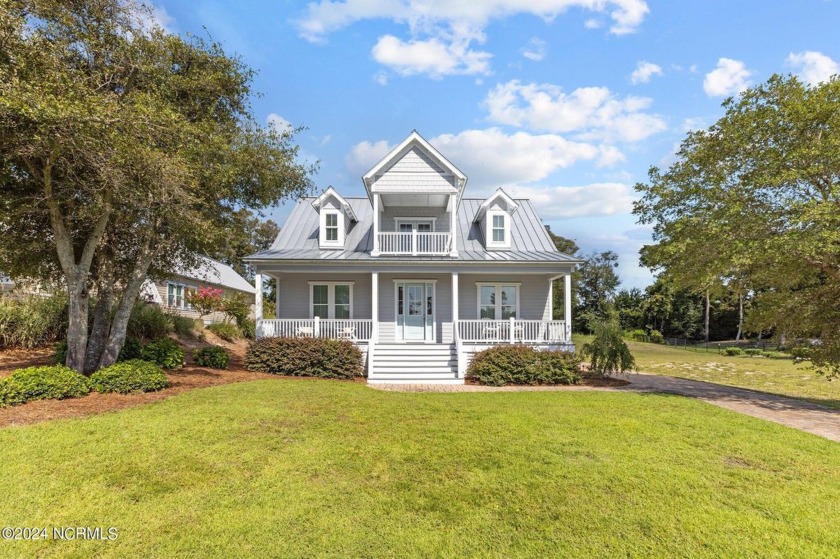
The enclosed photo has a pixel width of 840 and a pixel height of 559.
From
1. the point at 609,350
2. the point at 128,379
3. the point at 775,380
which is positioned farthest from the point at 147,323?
the point at 775,380

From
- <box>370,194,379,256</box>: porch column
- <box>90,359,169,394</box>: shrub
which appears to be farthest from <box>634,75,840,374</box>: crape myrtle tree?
<box>90,359,169,394</box>: shrub

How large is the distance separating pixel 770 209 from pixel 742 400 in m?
4.58

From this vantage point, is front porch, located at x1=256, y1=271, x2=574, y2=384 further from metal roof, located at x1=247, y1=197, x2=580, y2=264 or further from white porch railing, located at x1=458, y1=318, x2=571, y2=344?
metal roof, located at x1=247, y1=197, x2=580, y2=264

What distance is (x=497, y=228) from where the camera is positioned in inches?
643

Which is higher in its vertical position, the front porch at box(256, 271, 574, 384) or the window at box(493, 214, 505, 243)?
the window at box(493, 214, 505, 243)

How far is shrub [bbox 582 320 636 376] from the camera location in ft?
42.1

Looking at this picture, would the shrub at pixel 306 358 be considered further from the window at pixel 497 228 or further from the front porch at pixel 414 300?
the window at pixel 497 228

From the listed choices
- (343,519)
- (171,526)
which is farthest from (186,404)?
(343,519)

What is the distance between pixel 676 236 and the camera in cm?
1113

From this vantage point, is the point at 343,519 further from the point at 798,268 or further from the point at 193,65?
the point at 798,268

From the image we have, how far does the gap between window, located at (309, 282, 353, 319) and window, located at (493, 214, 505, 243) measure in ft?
19.2

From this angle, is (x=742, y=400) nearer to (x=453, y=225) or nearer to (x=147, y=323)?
(x=453, y=225)

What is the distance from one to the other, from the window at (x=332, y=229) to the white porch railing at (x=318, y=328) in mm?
3287

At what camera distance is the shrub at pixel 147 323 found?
1509cm
